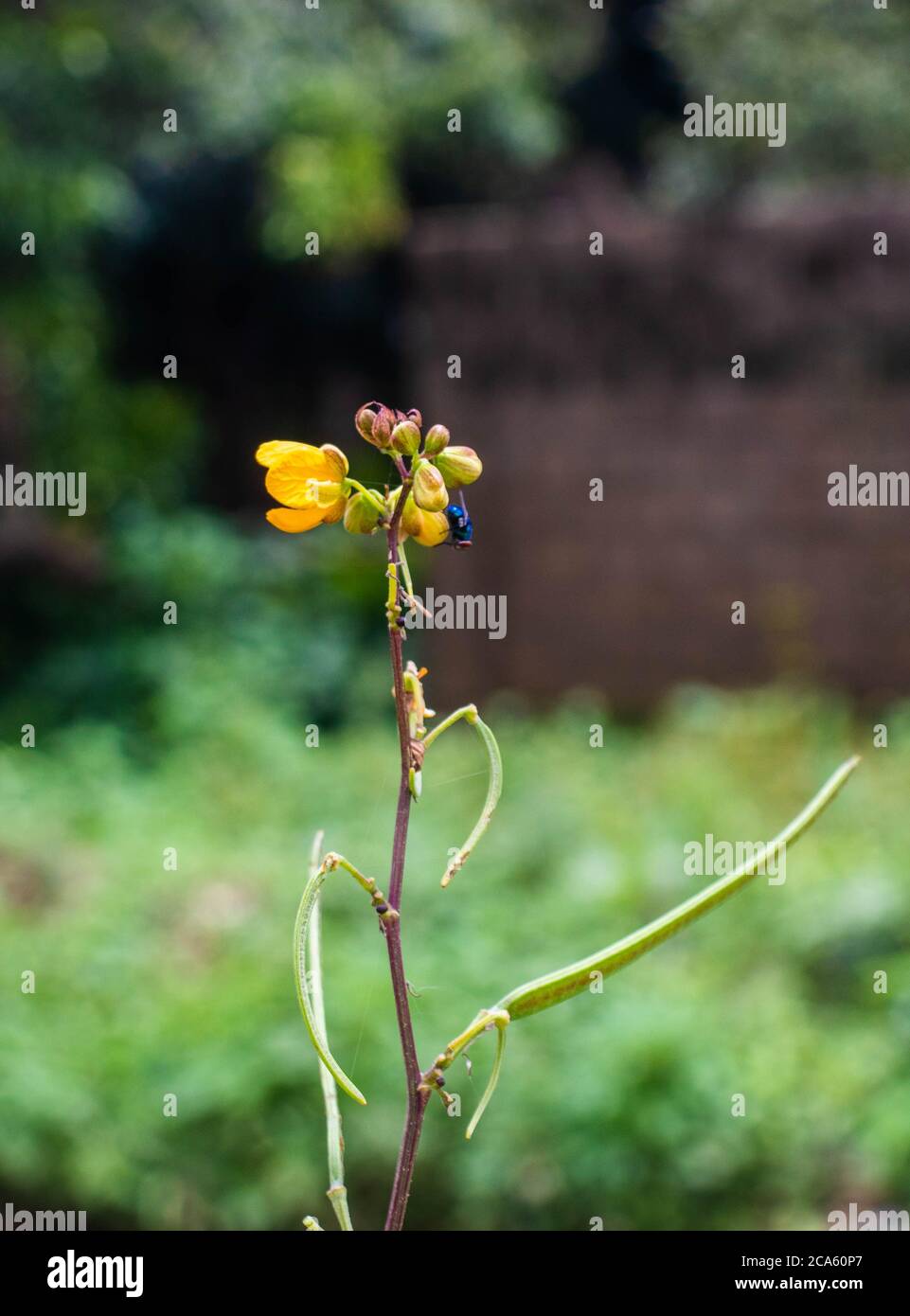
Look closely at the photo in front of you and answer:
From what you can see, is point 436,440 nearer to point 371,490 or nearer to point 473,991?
point 371,490

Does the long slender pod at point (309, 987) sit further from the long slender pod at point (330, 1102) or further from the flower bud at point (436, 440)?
the flower bud at point (436, 440)

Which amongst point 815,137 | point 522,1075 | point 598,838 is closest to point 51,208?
point 598,838

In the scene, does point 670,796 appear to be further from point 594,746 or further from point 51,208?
point 51,208

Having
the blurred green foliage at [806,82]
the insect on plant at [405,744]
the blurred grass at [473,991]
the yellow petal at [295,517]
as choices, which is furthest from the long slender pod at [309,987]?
the blurred green foliage at [806,82]

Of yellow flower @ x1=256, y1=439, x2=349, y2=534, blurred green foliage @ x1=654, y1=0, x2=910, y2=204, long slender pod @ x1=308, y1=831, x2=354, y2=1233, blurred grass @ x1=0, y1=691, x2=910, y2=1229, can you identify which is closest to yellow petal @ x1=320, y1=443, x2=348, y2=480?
yellow flower @ x1=256, y1=439, x2=349, y2=534

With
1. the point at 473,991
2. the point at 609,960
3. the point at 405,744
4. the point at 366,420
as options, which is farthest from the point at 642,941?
the point at 473,991
